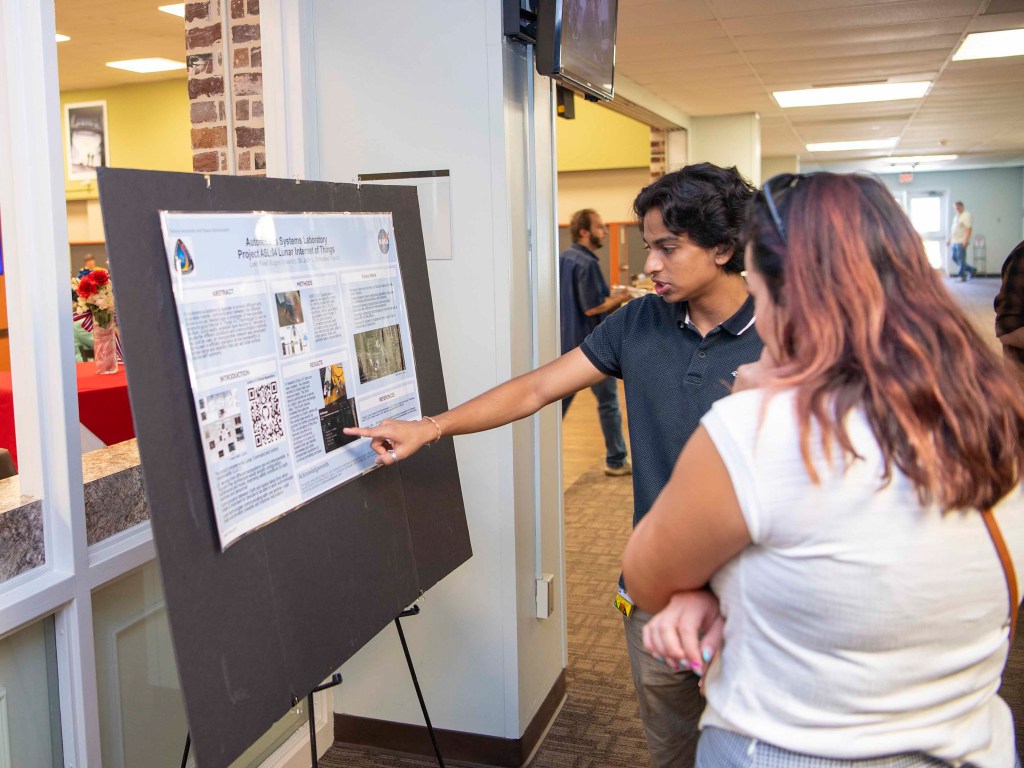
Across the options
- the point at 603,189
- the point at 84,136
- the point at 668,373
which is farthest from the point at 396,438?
the point at 603,189

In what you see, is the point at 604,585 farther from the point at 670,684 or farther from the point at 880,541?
the point at 880,541

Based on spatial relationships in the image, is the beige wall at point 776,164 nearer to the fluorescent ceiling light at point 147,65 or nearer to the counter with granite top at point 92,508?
the fluorescent ceiling light at point 147,65

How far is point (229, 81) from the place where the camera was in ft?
9.28

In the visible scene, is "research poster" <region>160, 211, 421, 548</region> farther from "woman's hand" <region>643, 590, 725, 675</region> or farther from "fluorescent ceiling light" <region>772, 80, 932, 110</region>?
"fluorescent ceiling light" <region>772, 80, 932, 110</region>

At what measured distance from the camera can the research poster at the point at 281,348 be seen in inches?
59.6


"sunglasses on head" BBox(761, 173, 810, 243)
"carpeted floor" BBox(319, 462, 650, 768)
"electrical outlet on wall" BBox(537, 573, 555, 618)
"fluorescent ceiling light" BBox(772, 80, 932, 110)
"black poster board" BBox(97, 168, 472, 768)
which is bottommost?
"carpeted floor" BBox(319, 462, 650, 768)

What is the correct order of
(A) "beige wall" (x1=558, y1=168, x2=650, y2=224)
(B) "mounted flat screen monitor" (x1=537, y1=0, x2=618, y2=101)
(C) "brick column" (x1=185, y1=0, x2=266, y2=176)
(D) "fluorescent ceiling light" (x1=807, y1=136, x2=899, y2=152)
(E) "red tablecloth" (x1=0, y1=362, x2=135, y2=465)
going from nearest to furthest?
(B) "mounted flat screen monitor" (x1=537, y1=0, x2=618, y2=101) → (C) "brick column" (x1=185, y1=0, x2=266, y2=176) → (E) "red tablecloth" (x1=0, y1=362, x2=135, y2=465) → (A) "beige wall" (x1=558, y1=168, x2=650, y2=224) → (D) "fluorescent ceiling light" (x1=807, y1=136, x2=899, y2=152)

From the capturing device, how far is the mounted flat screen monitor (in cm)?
256

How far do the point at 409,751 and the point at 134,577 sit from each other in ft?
3.81

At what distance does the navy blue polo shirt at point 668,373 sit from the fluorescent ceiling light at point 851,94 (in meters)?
6.85

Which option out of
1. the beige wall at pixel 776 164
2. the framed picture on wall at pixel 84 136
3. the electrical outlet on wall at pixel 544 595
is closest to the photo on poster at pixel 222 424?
the electrical outlet on wall at pixel 544 595

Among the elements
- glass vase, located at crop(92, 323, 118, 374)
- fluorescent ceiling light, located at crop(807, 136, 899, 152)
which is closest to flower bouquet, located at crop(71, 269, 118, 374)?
glass vase, located at crop(92, 323, 118, 374)

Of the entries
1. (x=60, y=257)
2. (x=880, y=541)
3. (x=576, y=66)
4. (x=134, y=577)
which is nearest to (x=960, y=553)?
(x=880, y=541)

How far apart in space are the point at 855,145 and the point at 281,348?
13.5 m
